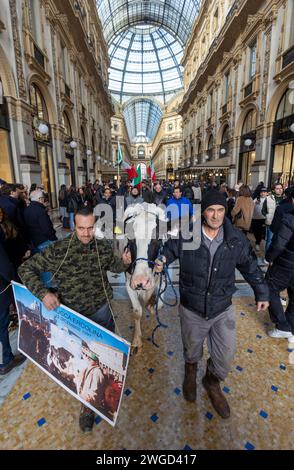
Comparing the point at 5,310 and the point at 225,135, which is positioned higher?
the point at 225,135

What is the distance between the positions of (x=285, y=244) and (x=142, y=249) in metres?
1.97

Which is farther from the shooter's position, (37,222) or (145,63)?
(145,63)

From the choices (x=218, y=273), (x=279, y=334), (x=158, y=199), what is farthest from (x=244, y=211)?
(x=218, y=273)

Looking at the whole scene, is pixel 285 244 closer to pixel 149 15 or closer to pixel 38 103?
pixel 38 103

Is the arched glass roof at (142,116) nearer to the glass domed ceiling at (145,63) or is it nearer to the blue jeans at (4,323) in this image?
the glass domed ceiling at (145,63)

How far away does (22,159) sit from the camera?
972 cm

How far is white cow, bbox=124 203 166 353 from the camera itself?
2.54 metres

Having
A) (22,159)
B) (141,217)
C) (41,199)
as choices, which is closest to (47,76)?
(22,159)

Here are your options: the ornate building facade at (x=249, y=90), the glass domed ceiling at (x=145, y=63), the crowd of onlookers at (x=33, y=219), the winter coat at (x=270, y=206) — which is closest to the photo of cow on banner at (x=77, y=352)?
the crowd of onlookers at (x=33, y=219)

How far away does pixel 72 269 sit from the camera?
2.14 m

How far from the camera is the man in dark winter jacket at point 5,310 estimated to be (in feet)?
8.27

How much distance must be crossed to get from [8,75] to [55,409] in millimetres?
11306

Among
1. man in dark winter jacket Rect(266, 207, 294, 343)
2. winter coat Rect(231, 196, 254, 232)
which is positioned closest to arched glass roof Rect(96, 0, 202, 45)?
winter coat Rect(231, 196, 254, 232)
